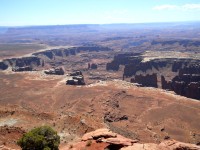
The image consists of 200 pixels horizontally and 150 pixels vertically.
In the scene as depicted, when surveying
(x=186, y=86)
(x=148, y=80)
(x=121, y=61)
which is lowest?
(x=121, y=61)

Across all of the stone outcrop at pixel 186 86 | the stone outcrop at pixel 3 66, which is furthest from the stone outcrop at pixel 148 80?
the stone outcrop at pixel 3 66

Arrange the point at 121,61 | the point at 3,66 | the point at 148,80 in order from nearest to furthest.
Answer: the point at 148,80, the point at 3,66, the point at 121,61

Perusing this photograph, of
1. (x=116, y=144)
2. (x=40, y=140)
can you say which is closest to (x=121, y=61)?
(x=40, y=140)

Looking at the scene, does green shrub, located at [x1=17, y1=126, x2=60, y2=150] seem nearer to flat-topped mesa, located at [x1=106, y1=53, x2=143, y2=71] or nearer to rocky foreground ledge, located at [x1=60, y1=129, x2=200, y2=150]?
rocky foreground ledge, located at [x1=60, y1=129, x2=200, y2=150]

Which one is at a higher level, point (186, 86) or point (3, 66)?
point (186, 86)

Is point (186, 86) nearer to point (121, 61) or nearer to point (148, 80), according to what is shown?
point (148, 80)

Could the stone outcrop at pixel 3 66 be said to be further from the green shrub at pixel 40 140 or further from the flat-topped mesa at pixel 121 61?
the green shrub at pixel 40 140

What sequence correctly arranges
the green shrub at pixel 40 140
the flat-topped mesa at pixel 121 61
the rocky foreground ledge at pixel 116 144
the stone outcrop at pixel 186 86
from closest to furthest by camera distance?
the rocky foreground ledge at pixel 116 144
the green shrub at pixel 40 140
the stone outcrop at pixel 186 86
the flat-topped mesa at pixel 121 61
